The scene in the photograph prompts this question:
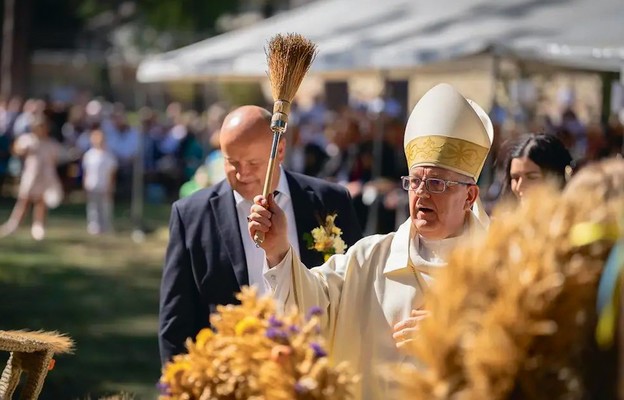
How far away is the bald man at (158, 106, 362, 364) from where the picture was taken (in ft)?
17.9

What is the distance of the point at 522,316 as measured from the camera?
2.52 m

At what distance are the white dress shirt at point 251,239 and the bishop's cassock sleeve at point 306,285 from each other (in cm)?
125

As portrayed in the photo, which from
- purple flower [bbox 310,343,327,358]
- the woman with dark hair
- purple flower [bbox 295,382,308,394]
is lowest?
purple flower [bbox 295,382,308,394]

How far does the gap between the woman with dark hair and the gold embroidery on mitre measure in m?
1.22

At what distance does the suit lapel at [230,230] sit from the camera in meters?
5.48

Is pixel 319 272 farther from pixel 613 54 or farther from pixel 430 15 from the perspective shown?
pixel 430 15

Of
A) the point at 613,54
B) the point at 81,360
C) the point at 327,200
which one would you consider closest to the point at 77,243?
the point at 81,360

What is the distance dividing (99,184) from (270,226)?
14.9m

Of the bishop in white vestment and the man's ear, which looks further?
the man's ear

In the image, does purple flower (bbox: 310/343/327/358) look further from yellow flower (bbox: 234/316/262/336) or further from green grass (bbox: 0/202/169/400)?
green grass (bbox: 0/202/169/400)

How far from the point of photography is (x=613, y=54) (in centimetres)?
1041

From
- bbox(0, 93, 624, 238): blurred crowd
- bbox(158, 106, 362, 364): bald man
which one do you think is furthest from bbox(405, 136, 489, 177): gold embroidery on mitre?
bbox(0, 93, 624, 238): blurred crowd

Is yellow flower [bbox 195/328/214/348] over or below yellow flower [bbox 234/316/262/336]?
below

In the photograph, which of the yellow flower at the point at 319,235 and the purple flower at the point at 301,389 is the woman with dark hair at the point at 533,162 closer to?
the yellow flower at the point at 319,235
